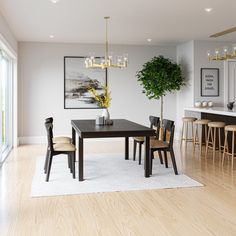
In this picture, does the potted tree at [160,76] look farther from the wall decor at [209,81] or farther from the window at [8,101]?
the window at [8,101]

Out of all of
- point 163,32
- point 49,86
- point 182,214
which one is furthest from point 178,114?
point 182,214

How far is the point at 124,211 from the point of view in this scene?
366 cm

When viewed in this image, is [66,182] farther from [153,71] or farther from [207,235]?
[153,71]

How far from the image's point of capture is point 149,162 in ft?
16.9

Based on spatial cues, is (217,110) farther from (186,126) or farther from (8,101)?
(8,101)

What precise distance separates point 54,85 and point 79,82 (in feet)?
2.08

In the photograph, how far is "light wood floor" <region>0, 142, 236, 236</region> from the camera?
10.3 ft

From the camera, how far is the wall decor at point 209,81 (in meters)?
8.51

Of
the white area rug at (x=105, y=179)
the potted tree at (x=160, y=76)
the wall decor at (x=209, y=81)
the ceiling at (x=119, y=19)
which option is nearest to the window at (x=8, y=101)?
the ceiling at (x=119, y=19)

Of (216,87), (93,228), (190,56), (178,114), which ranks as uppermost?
(190,56)

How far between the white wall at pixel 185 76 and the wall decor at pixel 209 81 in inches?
10.6

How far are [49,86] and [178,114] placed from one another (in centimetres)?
349

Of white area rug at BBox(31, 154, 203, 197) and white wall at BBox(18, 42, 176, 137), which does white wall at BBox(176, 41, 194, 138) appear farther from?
white area rug at BBox(31, 154, 203, 197)

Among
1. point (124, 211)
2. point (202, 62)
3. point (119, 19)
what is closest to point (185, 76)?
point (202, 62)
